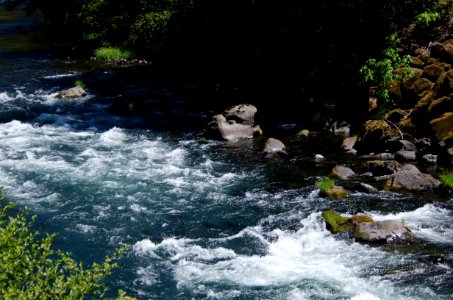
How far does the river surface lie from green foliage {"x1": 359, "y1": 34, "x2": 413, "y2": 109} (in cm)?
291

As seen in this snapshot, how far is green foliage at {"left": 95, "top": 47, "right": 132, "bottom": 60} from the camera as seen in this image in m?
45.0

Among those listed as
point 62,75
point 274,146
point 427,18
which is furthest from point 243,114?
point 62,75

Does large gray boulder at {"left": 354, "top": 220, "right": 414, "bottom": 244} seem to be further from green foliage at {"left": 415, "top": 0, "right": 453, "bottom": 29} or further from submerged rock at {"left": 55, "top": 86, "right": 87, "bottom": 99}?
submerged rock at {"left": 55, "top": 86, "right": 87, "bottom": 99}

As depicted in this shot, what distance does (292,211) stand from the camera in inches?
688

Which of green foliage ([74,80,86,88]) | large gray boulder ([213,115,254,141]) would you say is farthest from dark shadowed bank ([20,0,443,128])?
green foliage ([74,80,86,88])

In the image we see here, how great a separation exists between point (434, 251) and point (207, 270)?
19.8 feet

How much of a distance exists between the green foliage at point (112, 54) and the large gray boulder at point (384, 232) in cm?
3313

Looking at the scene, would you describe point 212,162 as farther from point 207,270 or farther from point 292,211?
point 207,270

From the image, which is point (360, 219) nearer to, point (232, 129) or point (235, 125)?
point (232, 129)

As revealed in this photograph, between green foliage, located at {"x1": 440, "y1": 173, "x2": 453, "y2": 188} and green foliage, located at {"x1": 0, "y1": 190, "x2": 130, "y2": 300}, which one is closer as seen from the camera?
green foliage, located at {"x1": 0, "y1": 190, "x2": 130, "y2": 300}

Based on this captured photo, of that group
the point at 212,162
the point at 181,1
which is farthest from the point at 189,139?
the point at 181,1

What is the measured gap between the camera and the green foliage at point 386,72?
940 inches

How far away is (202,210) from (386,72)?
11213mm

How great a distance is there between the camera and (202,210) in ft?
59.2
